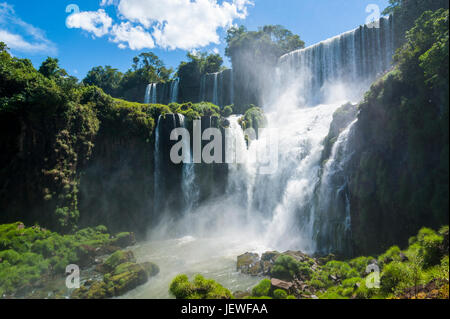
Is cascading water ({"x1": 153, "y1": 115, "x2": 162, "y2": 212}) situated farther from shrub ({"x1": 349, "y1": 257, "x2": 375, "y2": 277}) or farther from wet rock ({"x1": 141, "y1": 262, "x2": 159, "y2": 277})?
shrub ({"x1": 349, "y1": 257, "x2": 375, "y2": 277})

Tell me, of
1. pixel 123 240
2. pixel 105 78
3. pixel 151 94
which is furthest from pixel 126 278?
pixel 105 78

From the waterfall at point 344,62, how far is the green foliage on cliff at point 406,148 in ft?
43.1

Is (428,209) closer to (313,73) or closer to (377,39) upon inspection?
(377,39)

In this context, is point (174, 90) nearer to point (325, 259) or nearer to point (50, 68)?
point (50, 68)

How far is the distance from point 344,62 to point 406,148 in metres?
19.9

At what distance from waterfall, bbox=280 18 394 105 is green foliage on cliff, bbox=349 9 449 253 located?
43.1 feet

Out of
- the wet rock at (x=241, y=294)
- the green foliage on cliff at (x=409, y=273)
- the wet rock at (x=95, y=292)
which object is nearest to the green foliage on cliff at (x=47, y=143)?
the wet rock at (x=95, y=292)

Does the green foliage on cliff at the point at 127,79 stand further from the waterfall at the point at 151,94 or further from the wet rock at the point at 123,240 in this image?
the wet rock at the point at 123,240

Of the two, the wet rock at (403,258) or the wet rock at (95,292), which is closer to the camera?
the wet rock at (403,258)

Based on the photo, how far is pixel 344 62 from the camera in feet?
90.0

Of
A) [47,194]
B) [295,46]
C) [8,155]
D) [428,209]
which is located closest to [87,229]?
[47,194]

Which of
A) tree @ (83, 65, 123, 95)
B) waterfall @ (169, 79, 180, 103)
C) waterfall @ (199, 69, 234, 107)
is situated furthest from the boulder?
tree @ (83, 65, 123, 95)

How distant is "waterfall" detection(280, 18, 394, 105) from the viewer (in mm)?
24562

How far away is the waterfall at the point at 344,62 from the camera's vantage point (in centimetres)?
2456
